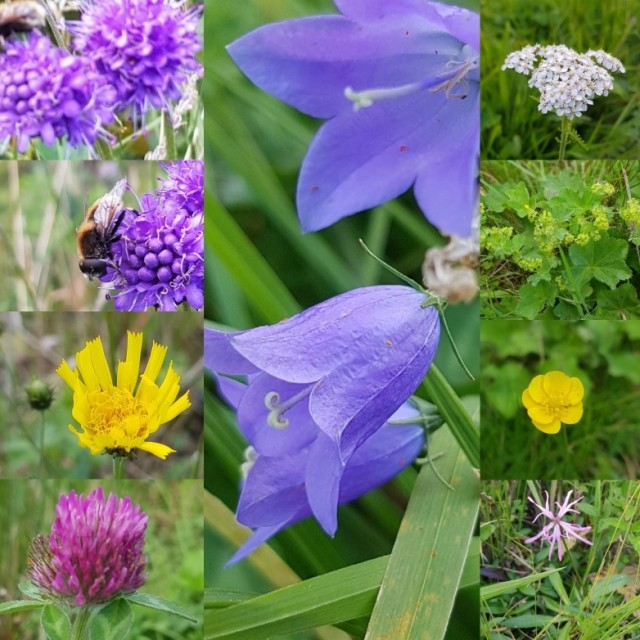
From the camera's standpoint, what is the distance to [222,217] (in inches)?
66.7

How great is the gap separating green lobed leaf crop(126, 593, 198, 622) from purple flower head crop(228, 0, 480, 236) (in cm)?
78

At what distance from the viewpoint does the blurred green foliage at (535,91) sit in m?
1.61

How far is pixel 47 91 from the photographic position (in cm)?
169

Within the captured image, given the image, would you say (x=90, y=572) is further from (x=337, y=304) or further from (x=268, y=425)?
(x=337, y=304)

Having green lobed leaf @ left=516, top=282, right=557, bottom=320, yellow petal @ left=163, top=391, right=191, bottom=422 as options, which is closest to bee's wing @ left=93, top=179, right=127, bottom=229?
yellow petal @ left=163, top=391, right=191, bottom=422

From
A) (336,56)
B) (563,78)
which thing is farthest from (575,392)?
(336,56)

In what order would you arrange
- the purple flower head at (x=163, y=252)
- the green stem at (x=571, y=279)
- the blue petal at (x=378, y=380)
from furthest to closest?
the purple flower head at (x=163, y=252)
the green stem at (x=571, y=279)
the blue petal at (x=378, y=380)

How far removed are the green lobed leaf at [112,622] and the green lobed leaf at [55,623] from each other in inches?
1.8

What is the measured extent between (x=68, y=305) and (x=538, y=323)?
0.89 meters

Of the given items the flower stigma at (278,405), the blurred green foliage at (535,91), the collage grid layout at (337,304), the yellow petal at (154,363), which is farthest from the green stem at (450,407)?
the yellow petal at (154,363)

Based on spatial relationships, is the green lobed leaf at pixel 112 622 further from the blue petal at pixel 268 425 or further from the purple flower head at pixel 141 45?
the purple flower head at pixel 141 45

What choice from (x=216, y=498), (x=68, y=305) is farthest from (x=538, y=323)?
(x=68, y=305)

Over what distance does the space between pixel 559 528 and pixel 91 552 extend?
84cm

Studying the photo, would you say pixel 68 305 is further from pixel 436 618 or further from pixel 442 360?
pixel 436 618
